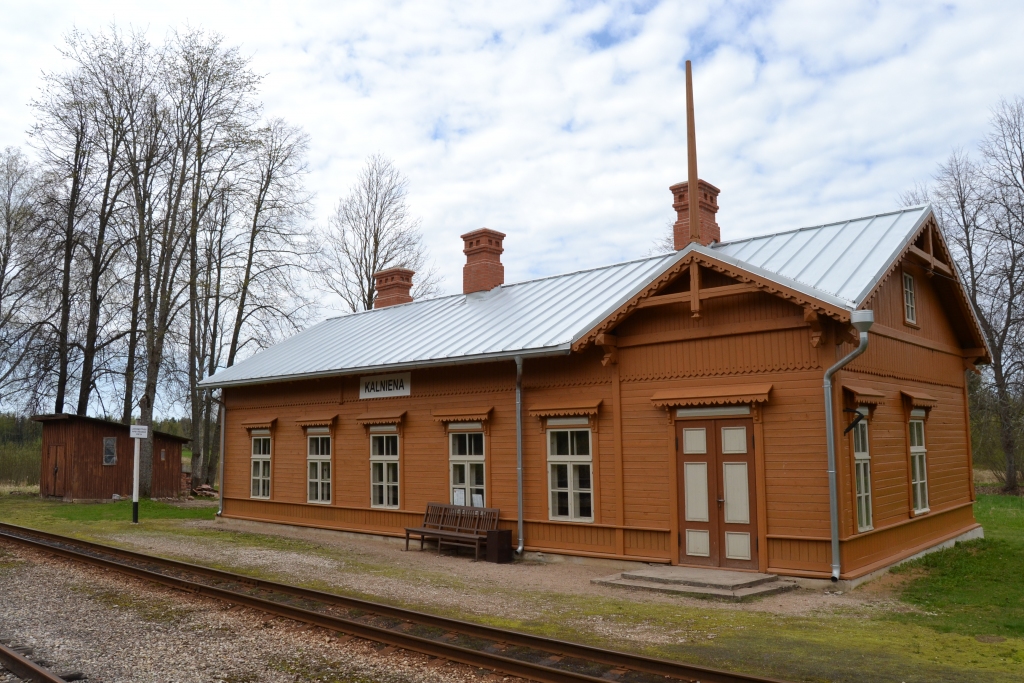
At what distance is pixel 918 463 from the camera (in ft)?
45.7

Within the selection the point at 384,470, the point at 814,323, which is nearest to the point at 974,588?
the point at 814,323

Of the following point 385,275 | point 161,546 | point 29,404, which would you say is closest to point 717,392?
point 161,546

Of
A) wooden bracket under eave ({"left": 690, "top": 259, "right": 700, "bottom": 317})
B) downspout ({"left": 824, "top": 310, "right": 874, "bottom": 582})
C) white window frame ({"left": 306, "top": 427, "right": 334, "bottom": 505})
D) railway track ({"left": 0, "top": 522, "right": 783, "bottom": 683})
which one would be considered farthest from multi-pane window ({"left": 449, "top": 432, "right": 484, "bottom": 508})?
downspout ({"left": 824, "top": 310, "right": 874, "bottom": 582})

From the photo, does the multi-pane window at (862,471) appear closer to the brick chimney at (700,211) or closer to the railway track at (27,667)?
the brick chimney at (700,211)

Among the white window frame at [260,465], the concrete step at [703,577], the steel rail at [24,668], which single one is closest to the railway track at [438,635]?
the steel rail at [24,668]

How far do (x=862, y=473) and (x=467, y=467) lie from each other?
6717 millimetres

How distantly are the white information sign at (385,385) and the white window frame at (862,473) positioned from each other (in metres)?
8.33

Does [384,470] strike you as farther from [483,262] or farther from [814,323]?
[814,323]

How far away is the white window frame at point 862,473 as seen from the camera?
11336mm

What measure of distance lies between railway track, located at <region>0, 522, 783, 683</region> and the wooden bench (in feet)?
13.0

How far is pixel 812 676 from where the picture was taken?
6590mm

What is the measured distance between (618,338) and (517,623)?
5530 mm

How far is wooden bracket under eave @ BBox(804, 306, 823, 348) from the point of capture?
1043 cm

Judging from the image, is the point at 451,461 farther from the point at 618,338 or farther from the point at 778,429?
the point at 778,429
